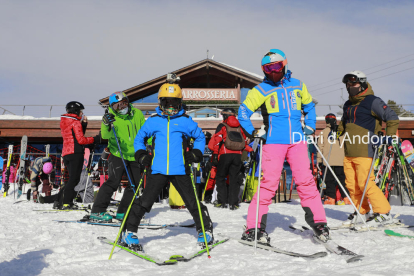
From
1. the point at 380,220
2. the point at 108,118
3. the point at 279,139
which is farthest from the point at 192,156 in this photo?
the point at 380,220

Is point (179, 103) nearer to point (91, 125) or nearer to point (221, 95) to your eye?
point (91, 125)

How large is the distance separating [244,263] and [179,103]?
1.80m

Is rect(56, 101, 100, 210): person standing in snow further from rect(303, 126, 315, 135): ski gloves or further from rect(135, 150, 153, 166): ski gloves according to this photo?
rect(303, 126, 315, 135): ski gloves

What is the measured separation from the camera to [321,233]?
363cm

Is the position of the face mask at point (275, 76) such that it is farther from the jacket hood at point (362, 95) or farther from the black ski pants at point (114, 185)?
the black ski pants at point (114, 185)

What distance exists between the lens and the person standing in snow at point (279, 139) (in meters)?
3.75

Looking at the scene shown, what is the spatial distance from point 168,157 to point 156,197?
1.40 ft

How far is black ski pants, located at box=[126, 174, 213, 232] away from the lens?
3566 millimetres

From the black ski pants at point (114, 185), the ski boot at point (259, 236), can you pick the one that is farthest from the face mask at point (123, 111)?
the ski boot at point (259, 236)

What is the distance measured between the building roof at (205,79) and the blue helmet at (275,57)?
622 inches

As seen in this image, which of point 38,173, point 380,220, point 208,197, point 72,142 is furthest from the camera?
point 208,197

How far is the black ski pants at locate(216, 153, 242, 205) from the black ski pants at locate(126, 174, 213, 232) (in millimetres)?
3873

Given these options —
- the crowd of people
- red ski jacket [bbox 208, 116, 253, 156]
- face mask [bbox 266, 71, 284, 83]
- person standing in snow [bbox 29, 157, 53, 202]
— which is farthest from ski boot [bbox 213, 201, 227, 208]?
face mask [bbox 266, 71, 284, 83]

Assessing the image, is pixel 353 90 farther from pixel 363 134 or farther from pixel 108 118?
pixel 108 118
